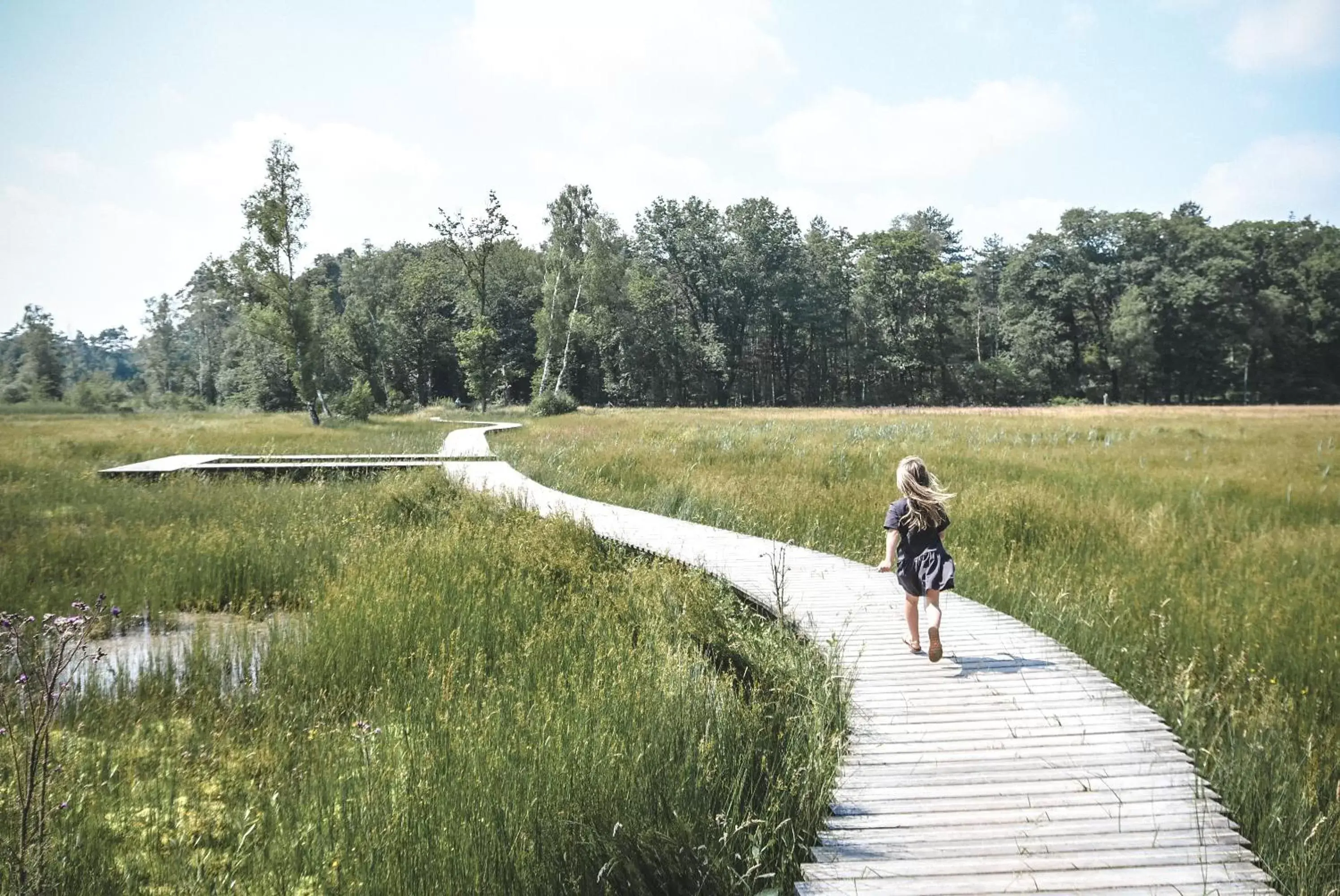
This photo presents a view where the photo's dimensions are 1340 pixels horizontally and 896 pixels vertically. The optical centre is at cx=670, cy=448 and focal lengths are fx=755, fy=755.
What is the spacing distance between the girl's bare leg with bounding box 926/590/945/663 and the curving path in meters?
0.07

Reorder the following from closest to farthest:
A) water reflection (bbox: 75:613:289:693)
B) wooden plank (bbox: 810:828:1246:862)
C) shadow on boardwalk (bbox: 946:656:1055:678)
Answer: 1. wooden plank (bbox: 810:828:1246:862)
2. shadow on boardwalk (bbox: 946:656:1055:678)
3. water reflection (bbox: 75:613:289:693)

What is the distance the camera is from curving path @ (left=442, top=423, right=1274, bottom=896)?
2.46 m

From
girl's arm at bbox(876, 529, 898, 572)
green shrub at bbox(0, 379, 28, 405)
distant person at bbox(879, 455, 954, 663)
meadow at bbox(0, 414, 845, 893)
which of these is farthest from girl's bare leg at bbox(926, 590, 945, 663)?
green shrub at bbox(0, 379, 28, 405)

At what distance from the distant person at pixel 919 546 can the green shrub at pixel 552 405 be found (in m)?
35.2

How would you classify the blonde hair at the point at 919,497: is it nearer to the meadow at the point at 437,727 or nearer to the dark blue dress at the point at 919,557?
the dark blue dress at the point at 919,557

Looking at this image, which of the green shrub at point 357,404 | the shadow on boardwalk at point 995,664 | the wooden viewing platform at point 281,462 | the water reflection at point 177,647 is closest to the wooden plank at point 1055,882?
the shadow on boardwalk at point 995,664

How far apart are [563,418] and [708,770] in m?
32.6

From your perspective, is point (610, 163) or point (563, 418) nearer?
point (563, 418)

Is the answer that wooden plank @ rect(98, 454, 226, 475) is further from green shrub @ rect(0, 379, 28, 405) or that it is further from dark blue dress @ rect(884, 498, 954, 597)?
green shrub @ rect(0, 379, 28, 405)

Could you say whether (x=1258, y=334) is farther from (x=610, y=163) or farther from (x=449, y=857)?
(x=449, y=857)

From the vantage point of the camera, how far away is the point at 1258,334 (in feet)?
182

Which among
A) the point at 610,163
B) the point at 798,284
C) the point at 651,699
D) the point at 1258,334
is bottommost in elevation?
the point at 651,699

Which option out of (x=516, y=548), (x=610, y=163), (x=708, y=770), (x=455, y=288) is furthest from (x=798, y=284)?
(x=708, y=770)

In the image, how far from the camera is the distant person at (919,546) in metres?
4.29
